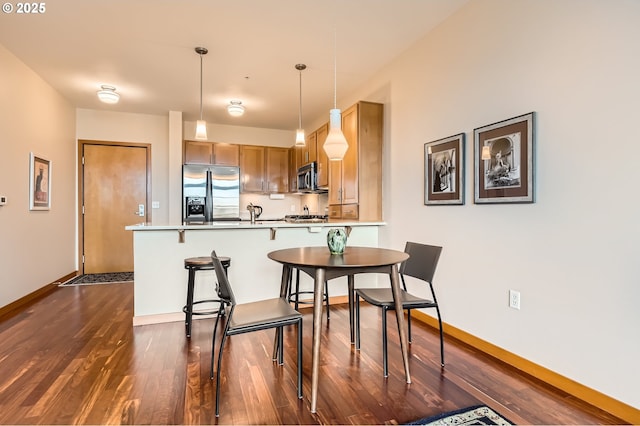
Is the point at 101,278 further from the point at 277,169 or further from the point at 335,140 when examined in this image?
the point at 335,140

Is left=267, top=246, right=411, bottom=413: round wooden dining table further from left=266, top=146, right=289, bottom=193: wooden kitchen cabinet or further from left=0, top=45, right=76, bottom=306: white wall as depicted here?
left=266, top=146, right=289, bottom=193: wooden kitchen cabinet

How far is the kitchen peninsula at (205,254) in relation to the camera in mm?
2998

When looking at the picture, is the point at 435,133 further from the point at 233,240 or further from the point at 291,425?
the point at 291,425

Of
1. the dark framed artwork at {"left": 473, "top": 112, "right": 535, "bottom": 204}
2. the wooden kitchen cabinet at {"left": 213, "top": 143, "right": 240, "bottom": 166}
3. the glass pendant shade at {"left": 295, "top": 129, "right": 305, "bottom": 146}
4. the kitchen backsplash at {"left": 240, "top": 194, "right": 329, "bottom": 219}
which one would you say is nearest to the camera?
the dark framed artwork at {"left": 473, "top": 112, "right": 535, "bottom": 204}

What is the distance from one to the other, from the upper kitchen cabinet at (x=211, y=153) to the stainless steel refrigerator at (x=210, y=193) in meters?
0.37

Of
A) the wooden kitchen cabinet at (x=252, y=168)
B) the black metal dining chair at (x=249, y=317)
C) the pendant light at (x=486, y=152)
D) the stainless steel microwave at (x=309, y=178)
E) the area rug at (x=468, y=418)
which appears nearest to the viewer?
the area rug at (x=468, y=418)

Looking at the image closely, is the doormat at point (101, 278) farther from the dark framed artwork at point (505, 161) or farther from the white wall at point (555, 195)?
the dark framed artwork at point (505, 161)

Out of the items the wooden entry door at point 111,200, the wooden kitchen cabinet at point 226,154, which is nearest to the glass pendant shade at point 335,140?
the wooden kitchen cabinet at point 226,154

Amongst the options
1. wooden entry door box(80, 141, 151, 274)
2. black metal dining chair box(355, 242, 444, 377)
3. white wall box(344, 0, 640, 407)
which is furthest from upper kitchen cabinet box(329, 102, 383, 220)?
wooden entry door box(80, 141, 151, 274)

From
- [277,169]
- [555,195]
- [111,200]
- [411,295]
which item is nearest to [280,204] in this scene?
[277,169]

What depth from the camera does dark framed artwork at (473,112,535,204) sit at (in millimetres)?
2109

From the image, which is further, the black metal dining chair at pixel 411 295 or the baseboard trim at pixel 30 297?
the baseboard trim at pixel 30 297

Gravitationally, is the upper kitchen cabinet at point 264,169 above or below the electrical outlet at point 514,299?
above

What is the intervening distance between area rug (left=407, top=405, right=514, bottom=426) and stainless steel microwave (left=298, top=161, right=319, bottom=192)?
361 cm
